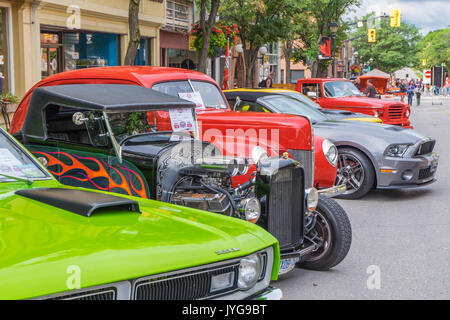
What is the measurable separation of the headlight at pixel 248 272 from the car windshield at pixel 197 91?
4467 mm

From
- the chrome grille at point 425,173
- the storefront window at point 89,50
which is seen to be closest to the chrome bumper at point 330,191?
the chrome grille at point 425,173

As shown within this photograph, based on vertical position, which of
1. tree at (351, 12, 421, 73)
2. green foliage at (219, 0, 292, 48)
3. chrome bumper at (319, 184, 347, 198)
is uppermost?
tree at (351, 12, 421, 73)

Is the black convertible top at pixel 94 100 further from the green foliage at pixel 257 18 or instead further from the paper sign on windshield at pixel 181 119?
the green foliage at pixel 257 18

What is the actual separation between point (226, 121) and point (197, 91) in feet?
1.94

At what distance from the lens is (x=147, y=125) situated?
573cm

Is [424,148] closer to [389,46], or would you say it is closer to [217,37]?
[217,37]

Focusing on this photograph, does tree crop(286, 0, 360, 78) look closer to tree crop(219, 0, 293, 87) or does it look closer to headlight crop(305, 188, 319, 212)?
tree crop(219, 0, 293, 87)

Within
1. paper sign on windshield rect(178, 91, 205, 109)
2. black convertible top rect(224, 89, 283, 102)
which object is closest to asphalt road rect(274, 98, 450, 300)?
black convertible top rect(224, 89, 283, 102)

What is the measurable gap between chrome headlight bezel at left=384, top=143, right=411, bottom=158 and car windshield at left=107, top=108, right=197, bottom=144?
4.57 meters

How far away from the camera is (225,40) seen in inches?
902

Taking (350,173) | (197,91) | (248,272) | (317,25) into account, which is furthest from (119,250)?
(317,25)

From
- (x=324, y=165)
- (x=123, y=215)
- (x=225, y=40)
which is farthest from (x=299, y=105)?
(x=225, y=40)

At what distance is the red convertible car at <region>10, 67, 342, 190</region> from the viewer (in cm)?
771
